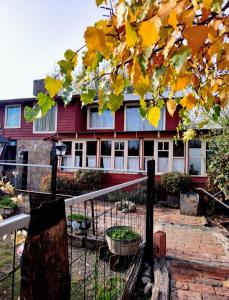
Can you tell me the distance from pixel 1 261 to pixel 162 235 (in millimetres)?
2869

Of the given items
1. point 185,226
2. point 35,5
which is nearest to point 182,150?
point 185,226

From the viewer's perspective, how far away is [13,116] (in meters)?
16.8

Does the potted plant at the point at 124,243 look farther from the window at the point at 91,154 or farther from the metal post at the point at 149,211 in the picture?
the window at the point at 91,154

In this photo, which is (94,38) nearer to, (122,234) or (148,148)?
(122,234)

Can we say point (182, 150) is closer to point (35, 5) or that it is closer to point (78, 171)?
point (78, 171)

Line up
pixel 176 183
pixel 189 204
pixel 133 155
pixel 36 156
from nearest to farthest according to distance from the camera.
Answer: pixel 189 204 < pixel 176 183 < pixel 133 155 < pixel 36 156

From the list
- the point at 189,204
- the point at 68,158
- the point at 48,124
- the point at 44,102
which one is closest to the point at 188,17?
the point at 44,102

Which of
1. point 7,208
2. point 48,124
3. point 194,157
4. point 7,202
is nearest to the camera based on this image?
point 7,208

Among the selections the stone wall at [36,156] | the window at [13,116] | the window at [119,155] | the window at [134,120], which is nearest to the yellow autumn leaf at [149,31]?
the window at [119,155]

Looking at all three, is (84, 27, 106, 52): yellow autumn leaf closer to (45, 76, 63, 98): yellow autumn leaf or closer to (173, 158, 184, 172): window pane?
(45, 76, 63, 98): yellow autumn leaf

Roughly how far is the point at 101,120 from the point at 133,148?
3.02 m

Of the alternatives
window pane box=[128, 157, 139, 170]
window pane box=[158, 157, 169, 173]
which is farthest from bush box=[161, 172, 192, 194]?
window pane box=[128, 157, 139, 170]

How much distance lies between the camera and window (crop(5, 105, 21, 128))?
16.6 metres

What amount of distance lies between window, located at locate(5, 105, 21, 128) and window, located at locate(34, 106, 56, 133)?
142cm
